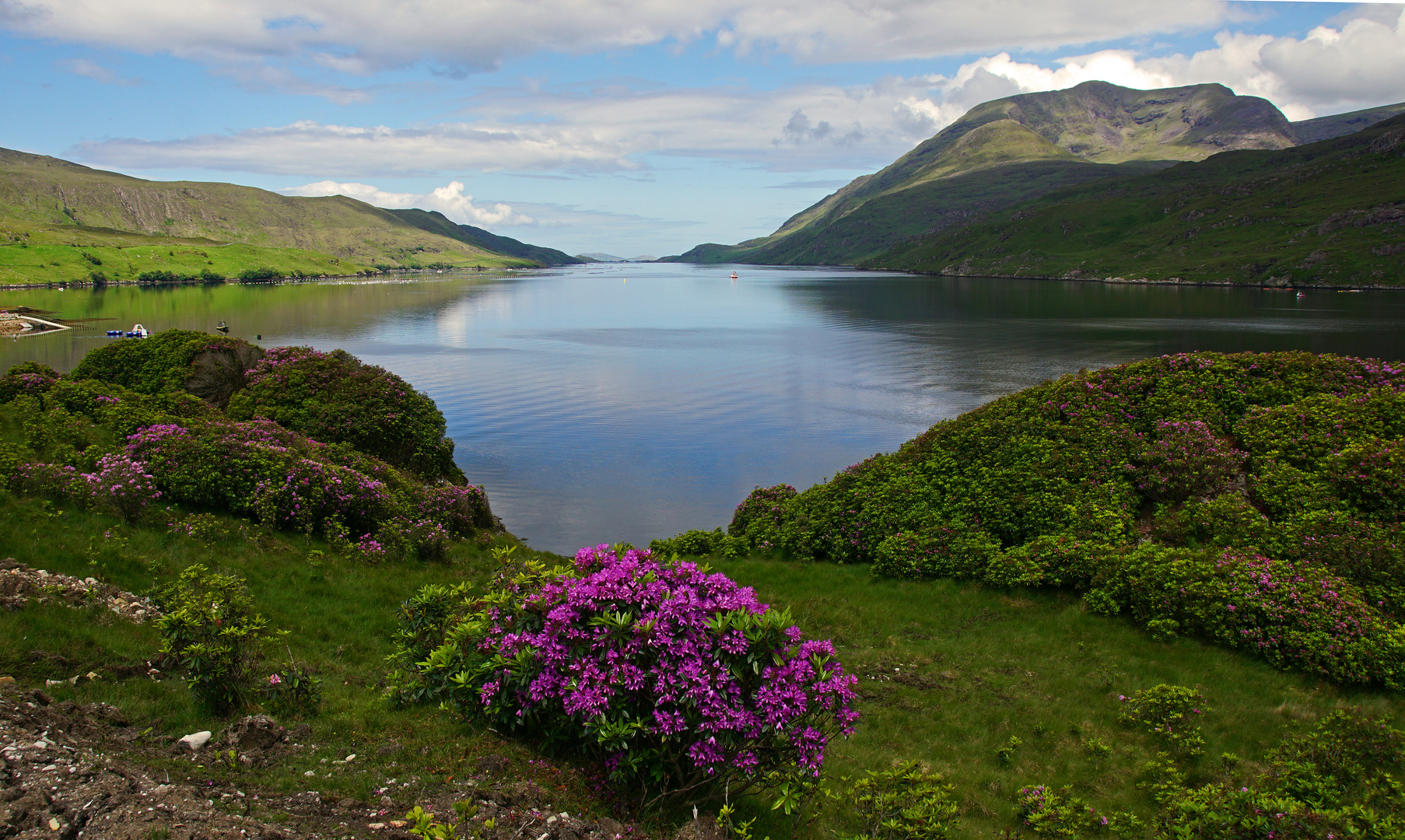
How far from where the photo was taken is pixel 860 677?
1362cm

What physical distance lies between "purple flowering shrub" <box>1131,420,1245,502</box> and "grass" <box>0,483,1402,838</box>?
169 inches

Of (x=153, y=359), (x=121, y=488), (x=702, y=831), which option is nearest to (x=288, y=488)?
(x=121, y=488)

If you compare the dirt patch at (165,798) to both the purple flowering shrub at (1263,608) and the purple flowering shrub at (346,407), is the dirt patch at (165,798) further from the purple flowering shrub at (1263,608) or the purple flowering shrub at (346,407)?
the purple flowering shrub at (346,407)

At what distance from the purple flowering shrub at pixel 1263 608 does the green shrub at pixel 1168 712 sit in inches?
84.6

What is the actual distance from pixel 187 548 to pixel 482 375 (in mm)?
50854

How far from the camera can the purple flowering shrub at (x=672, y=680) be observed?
7.57 metres

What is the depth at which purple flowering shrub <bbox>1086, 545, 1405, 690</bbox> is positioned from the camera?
38.9 feet

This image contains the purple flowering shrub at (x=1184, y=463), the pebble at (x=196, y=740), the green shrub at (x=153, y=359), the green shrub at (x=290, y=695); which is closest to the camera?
the pebble at (x=196, y=740)

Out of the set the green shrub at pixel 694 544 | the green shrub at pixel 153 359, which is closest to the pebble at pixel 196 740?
A: the green shrub at pixel 694 544

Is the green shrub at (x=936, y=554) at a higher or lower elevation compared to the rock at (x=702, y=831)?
lower

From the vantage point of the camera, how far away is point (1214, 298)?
137m

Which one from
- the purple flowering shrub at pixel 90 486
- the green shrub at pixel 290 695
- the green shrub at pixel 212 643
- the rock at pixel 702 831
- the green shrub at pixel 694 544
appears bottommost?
the green shrub at pixel 694 544

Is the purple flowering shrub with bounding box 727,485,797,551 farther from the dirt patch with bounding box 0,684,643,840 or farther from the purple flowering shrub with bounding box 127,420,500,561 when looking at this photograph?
the dirt patch with bounding box 0,684,643,840

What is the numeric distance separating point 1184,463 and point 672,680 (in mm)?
15510
